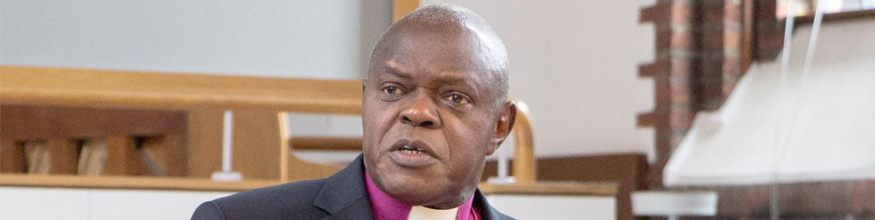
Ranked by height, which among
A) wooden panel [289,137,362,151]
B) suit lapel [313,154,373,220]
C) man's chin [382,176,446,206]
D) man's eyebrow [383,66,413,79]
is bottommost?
wooden panel [289,137,362,151]

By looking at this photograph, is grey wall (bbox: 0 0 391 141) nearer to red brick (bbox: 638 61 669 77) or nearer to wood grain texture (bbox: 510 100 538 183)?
wood grain texture (bbox: 510 100 538 183)

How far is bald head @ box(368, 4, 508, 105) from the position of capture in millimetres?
853

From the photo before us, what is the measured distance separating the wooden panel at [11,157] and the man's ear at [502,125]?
1.99m

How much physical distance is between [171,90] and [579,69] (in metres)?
3.82

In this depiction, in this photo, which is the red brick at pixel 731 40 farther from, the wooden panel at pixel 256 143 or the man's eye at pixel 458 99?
the man's eye at pixel 458 99

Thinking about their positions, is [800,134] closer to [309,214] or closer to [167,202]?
[167,202]

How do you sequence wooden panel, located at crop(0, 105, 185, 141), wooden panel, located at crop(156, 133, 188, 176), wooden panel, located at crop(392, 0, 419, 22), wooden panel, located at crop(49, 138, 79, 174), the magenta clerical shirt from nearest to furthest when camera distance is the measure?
the magenta clerical shirt → wooden panel, located at crop(392, 0, 419, 22) → wooden panel, located at crop(49, 138, 79, 174) → wooden panel, located at crop(0, 105, 185, 141) → wooden panel, located at crop(156, 133, 188, 176)

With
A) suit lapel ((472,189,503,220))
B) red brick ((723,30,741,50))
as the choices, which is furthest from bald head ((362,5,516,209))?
red brick ((723,30,741,50))

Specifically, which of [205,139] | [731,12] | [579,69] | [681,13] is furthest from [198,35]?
[579,69]

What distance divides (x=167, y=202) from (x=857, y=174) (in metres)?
3.13

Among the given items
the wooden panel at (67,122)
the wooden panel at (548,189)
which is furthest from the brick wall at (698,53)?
the wooden panel at (67,122)

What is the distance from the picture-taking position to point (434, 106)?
83 centimetres

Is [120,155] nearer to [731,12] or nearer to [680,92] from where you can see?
[680,92]

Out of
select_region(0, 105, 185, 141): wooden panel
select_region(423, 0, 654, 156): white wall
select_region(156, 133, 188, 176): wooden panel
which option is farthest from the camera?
select_region(423, 0, 654, 156): white wall
